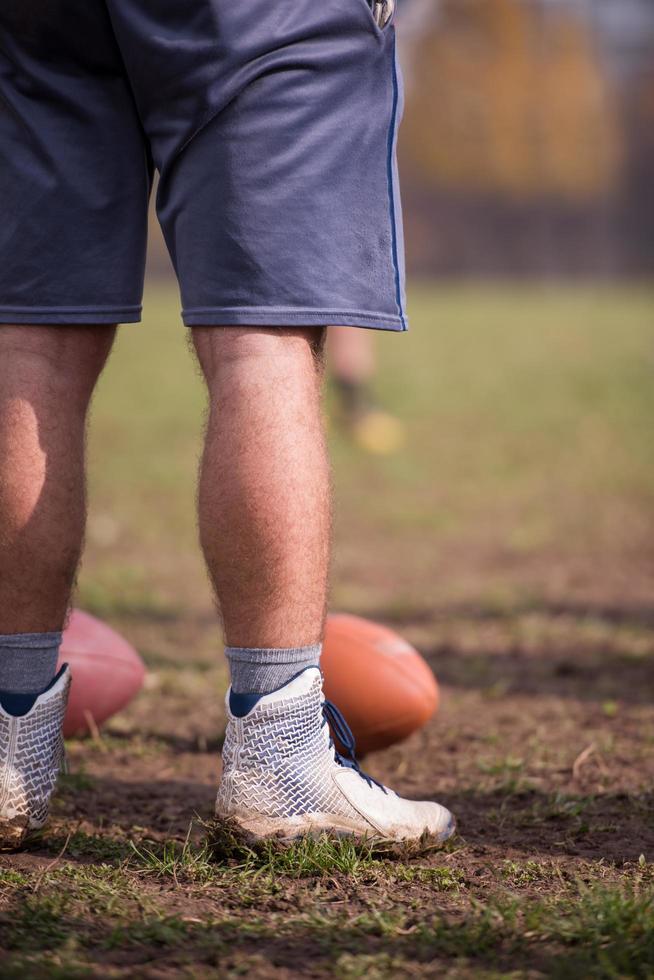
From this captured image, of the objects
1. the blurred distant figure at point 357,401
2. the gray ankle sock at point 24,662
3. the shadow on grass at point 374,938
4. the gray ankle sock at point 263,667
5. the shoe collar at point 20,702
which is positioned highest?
the gray ankle sock at point 263,667

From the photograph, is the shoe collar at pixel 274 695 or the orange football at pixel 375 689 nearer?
the shoe collar at pixel 274 695

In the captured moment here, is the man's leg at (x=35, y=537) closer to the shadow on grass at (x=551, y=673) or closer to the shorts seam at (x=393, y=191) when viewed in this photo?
the shorts seam at (x=393, y=191)

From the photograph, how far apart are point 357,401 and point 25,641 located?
19.2ft

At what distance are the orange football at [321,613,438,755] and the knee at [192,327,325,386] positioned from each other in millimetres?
932

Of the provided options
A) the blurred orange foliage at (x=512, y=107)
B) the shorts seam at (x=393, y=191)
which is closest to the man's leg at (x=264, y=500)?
the shorts seam at (x=393, y=191)

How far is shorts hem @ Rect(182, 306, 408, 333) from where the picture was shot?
1790mm

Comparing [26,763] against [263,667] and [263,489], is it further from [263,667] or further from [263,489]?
[263,489]

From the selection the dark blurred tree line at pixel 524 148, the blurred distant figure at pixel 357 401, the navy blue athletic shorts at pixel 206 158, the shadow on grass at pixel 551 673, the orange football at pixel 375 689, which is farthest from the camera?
the dark blurred tree line at pixel 524 148

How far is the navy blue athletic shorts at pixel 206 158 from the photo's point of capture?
1.77 m

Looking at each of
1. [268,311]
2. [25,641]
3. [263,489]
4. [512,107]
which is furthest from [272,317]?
[512,107]

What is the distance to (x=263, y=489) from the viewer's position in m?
1.79

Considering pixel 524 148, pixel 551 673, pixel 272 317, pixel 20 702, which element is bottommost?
pixel 551 673

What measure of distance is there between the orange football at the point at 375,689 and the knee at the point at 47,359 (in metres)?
0.94

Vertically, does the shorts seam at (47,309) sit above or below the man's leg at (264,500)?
above
